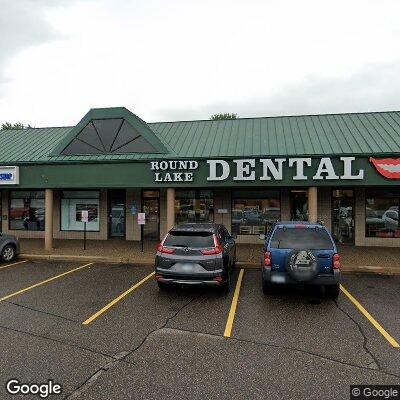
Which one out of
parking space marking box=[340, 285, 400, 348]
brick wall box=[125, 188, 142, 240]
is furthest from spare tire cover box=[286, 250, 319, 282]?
brick wall box=[125, 188, 142, 240]

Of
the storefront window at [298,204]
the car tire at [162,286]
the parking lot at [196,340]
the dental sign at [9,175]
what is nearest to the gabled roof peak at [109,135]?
the dental sign at [9,175]

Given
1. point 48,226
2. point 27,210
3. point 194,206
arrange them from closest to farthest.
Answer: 1. point 48,226
2. point 194,206
3. point 27,210

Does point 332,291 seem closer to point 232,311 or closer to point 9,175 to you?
point 232,311

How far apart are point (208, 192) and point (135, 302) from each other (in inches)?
381

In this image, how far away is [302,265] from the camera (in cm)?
705

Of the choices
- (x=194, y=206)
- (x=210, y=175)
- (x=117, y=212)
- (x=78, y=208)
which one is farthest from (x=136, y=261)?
(x=78, y=208)

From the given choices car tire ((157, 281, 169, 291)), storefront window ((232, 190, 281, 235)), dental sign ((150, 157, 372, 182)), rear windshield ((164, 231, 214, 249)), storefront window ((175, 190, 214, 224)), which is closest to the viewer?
rear windshield ((164, 231, 214, 249))

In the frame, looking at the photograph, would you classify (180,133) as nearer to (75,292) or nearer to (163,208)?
(163,208)

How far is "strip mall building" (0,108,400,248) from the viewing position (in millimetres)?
12867

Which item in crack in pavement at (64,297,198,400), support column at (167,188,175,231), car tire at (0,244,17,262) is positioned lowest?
crack in pavement at (64,297,198,400)

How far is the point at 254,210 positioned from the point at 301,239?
8.69 metres

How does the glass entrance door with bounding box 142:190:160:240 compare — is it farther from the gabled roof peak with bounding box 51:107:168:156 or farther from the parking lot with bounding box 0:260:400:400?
the parking lot with bounding box 0:260:400:400

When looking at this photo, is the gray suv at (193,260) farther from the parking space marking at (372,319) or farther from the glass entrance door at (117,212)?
the glass entrance door at (117,212)

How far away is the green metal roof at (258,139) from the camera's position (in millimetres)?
13835
